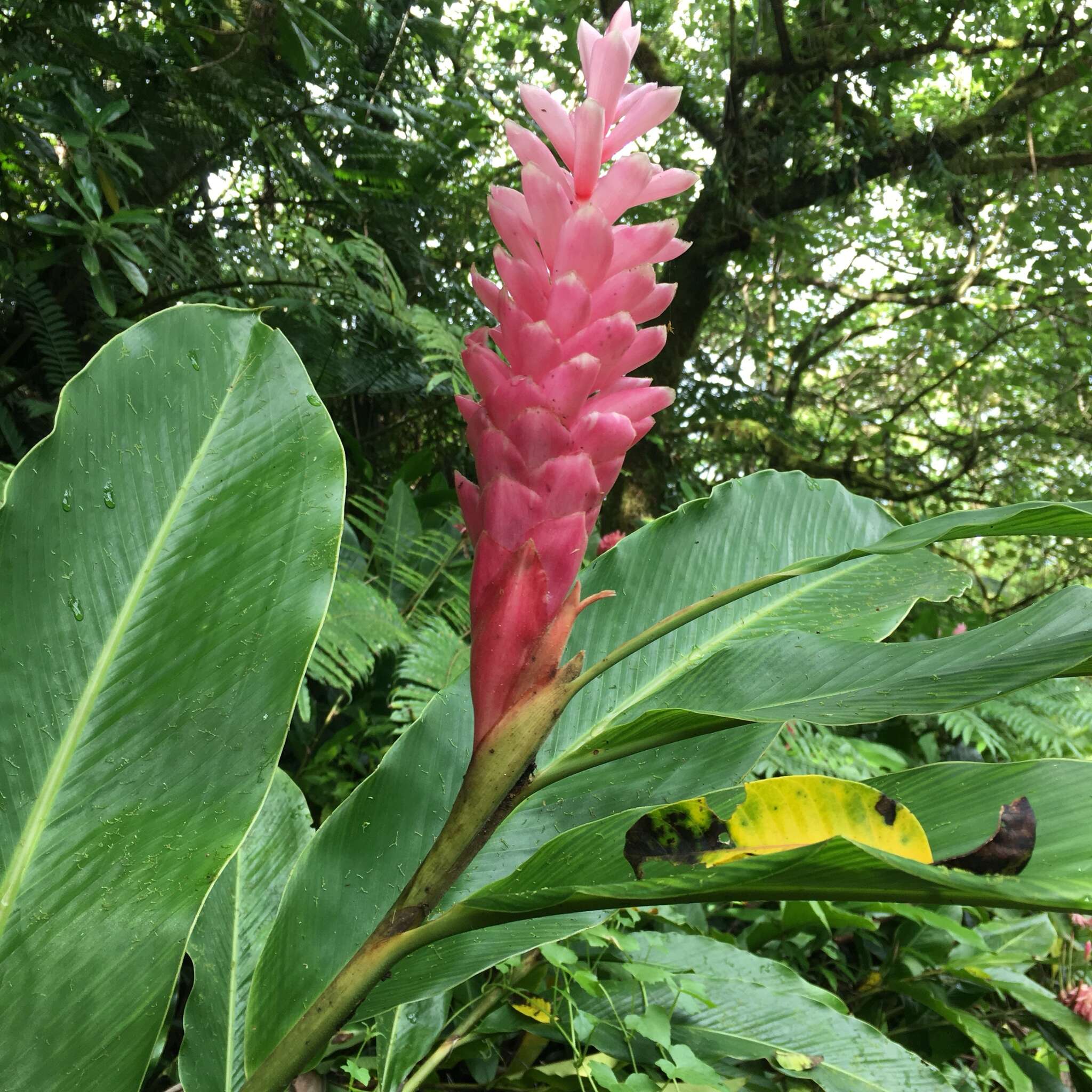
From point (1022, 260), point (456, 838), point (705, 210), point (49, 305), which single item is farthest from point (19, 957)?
point (1022, 260)

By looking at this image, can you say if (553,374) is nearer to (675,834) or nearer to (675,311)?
(675,834)

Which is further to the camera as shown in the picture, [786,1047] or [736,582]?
[786,1047]

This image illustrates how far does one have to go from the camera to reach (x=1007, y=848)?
379 millimetres

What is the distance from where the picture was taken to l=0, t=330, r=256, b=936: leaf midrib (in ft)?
1.42

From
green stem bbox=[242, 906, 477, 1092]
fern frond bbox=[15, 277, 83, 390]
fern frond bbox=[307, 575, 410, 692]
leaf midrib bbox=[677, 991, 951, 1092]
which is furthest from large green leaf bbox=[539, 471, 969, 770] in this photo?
fern frond bbox=[15, 277, 83, 390]

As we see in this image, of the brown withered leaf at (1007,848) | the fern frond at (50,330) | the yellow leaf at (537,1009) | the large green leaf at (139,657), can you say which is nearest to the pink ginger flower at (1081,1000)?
the yellow leaf at (537,1009)

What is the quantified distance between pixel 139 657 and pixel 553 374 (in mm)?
301

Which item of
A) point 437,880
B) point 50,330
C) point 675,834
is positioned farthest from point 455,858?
point 50,330

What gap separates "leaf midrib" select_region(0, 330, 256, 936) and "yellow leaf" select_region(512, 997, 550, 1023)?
1.98 ft

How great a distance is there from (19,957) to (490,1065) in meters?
0.69

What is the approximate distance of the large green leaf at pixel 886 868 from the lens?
1.04 ft

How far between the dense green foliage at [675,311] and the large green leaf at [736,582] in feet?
1.18

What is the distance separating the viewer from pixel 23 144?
152cm

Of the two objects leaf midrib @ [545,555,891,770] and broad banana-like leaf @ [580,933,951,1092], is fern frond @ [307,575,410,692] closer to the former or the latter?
broad banana-like leaf @ [580,933,951,1092]
